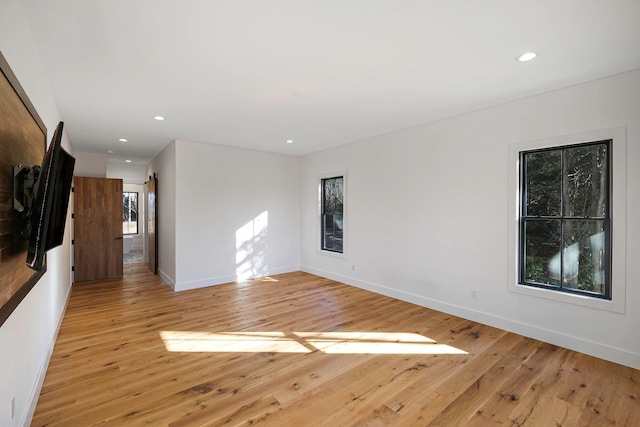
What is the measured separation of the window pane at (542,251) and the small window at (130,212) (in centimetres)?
1061

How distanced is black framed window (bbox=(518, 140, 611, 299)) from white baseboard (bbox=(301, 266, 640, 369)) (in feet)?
1.58

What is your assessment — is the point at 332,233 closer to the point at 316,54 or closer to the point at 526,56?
the point at 316,54

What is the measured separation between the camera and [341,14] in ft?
6.10

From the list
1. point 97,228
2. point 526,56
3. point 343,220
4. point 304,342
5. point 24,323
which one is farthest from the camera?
point 97,228

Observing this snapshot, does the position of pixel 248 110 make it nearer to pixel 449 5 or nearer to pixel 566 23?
pixel 449 5

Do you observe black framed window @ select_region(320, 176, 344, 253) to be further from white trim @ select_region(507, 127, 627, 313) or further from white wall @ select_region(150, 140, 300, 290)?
white trim @ select_region(507, 127, 627, 313)

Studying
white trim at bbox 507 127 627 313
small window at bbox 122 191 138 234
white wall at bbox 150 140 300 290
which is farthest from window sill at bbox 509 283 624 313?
small window at bbox 122 191 138 234

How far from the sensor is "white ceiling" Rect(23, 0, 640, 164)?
1.83 m

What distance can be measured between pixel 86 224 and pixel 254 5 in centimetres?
608

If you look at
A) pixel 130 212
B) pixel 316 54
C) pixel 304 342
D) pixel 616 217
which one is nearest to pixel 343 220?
pixel 304 342

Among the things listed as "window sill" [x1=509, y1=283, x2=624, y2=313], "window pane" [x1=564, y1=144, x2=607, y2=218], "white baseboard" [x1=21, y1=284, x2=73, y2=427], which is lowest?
"white baseboard" [x1=21, y1=284, x2=73, y2=427]

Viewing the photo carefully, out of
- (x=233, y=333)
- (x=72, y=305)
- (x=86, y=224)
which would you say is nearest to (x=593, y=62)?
(x=233, y=333)

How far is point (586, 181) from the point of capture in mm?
2947

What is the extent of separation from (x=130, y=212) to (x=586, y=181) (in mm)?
11194
